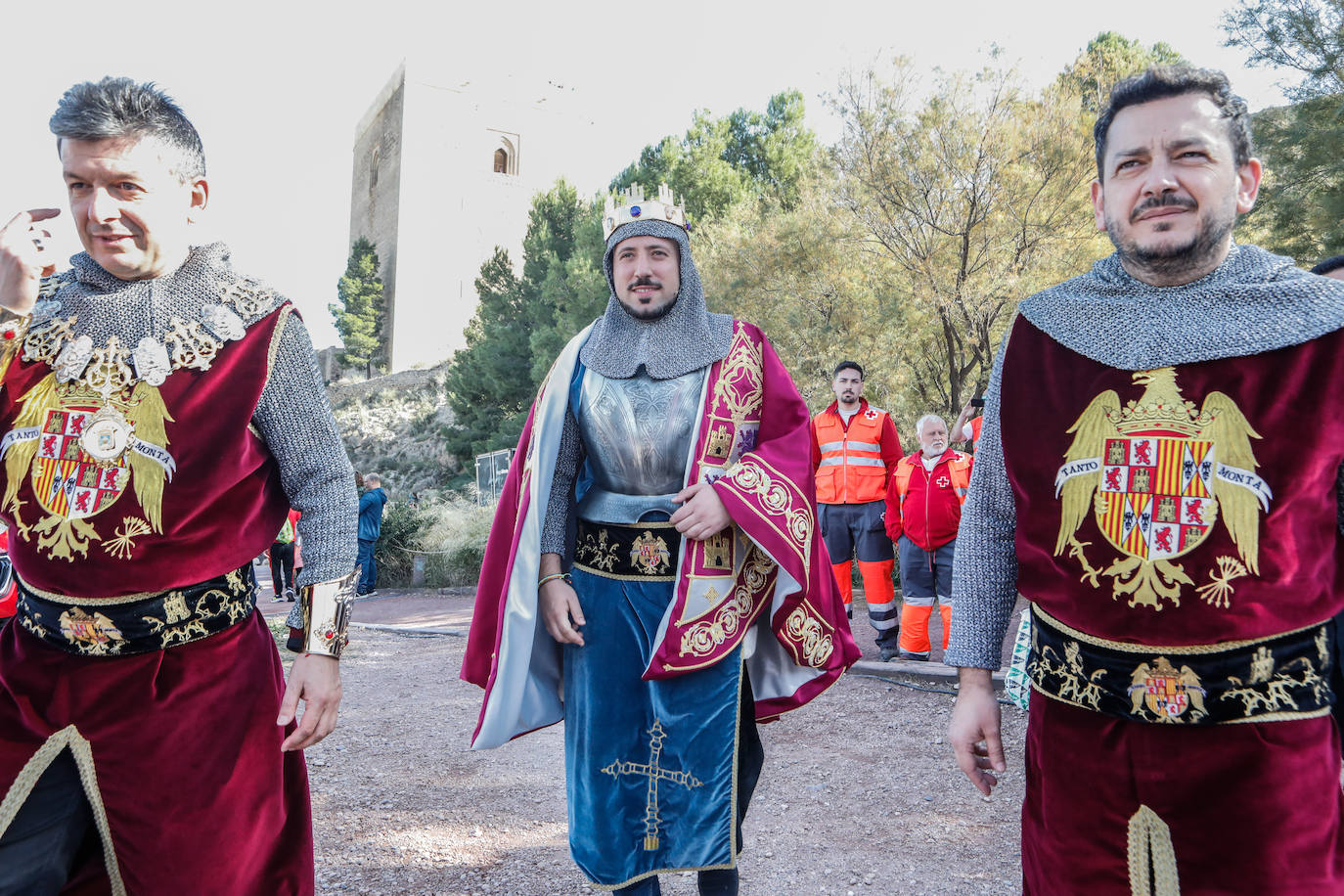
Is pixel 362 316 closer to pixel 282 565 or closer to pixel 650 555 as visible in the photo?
pixel 282 565

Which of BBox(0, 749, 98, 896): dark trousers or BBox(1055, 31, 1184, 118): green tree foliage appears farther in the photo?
BBox(1055, 31, 1184, 118): green tree foliage

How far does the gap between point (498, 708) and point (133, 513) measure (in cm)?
116

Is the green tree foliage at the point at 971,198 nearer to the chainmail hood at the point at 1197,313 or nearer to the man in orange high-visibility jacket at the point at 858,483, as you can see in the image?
the man in orange high-visibility jacket at the point at 858,483

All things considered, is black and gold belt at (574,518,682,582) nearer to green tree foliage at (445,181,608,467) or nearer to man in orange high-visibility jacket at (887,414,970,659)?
man in orange high-visibility jacket at (887,414,970,659)

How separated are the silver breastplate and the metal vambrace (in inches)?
34.9

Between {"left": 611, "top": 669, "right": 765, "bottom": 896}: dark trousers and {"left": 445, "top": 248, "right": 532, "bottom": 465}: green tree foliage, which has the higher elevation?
{"left": 445, "top": 248, "right": 532, "bottom": 465}: green tree foliage

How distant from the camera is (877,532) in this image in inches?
279

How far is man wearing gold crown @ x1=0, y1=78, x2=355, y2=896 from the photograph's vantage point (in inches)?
71.2

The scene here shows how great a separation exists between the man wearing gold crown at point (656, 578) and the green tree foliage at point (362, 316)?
46.9 meters

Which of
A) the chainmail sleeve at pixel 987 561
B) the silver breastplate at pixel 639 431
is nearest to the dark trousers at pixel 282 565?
the silver breastplate at pixel 639 431

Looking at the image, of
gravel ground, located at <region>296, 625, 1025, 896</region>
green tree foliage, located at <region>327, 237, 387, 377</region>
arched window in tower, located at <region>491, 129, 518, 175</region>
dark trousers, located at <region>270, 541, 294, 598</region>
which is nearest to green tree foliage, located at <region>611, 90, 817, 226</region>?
dark trousers, located at <region>270, 541, 294, 598</region>

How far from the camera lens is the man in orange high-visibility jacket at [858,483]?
23.1 feet

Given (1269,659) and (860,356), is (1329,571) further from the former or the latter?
(860,356)

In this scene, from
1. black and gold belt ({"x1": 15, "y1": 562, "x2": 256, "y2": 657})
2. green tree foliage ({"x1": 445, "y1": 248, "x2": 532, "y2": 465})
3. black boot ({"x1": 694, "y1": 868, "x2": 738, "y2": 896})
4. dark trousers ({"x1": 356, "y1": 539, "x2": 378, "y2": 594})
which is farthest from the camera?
green tree foliage ({"x1": 445, "y1": 248, "x2": 532, "y2": 465})
